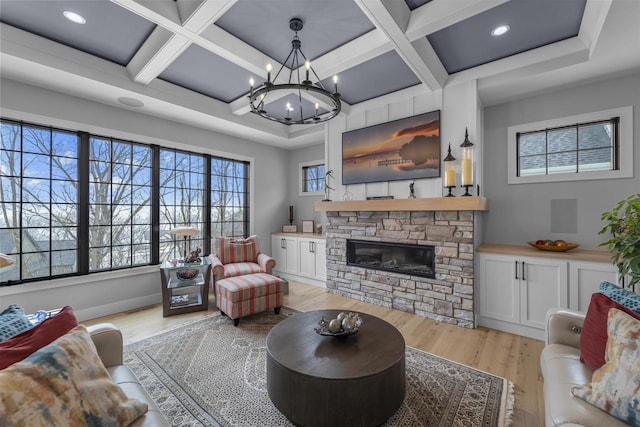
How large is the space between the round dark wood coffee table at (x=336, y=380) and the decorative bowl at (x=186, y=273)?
211cm

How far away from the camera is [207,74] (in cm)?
318

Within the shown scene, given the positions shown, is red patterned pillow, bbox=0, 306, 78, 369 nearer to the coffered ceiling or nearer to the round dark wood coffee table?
the round dark wood coffee table

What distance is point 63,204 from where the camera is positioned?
3191mm

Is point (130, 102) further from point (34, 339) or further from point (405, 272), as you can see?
point (405, 272)

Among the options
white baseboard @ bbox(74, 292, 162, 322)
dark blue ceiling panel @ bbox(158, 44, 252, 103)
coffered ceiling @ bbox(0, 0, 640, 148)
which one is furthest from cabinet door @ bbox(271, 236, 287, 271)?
coffered ceiling @ bbox(0, 0, 640, 148)

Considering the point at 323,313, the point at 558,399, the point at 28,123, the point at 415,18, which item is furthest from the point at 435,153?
the point at 28,123

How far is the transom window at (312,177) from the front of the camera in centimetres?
539

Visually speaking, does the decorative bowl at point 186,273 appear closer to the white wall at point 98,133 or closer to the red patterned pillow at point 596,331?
the white wall at point 98,133

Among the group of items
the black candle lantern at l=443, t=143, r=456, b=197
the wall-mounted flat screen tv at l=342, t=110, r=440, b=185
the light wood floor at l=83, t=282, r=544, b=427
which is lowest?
the light wood floor at l=83, t=282, r=544, b=427

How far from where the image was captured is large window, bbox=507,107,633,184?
110 inches

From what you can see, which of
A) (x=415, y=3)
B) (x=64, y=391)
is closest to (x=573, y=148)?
(x=415, y=3)

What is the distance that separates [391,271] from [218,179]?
330 cm

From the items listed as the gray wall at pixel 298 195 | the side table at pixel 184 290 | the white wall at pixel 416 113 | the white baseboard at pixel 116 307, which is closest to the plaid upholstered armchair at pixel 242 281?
the side table at pixel 184 290

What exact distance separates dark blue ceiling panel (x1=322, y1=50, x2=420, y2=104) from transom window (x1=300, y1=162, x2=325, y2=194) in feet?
5.90
